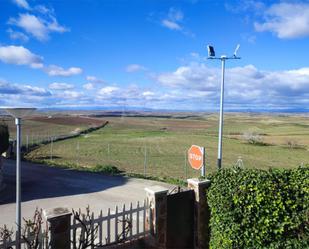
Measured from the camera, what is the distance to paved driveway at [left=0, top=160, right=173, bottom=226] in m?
12.3

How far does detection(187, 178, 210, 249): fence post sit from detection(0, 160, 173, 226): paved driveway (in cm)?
478

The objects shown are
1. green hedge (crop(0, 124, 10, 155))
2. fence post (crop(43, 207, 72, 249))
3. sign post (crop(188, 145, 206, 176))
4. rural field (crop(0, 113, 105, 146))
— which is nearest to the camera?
fence post (crop(43, 207, 72, 249))

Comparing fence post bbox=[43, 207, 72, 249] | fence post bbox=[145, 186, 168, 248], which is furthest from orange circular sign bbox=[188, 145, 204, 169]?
fence post bbox=[43, 207, 72, 249]

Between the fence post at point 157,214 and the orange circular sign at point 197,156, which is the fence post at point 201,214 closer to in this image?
the fence post at point 157,214


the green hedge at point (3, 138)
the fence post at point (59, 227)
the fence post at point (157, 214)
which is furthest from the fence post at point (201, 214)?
the green hedge at point (3, 138)

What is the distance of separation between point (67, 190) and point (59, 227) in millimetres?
9027

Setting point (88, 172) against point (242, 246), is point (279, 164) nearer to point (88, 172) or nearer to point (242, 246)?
point (88, 172)

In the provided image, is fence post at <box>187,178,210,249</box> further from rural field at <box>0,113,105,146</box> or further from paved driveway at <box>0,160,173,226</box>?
rural field at <box>0,113,105,146</box>

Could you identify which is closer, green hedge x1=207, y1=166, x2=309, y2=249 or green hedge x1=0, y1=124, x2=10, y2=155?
green hedge x1=207, y1=166, x2=309, y2=249

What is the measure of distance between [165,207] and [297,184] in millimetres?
2729

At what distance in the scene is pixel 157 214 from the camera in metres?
7.34

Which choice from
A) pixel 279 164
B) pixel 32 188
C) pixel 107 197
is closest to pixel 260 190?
pixel 107 197

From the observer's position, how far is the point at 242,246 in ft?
22.7

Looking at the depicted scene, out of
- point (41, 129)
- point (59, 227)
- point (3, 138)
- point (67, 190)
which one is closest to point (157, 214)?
point (59, 227)
